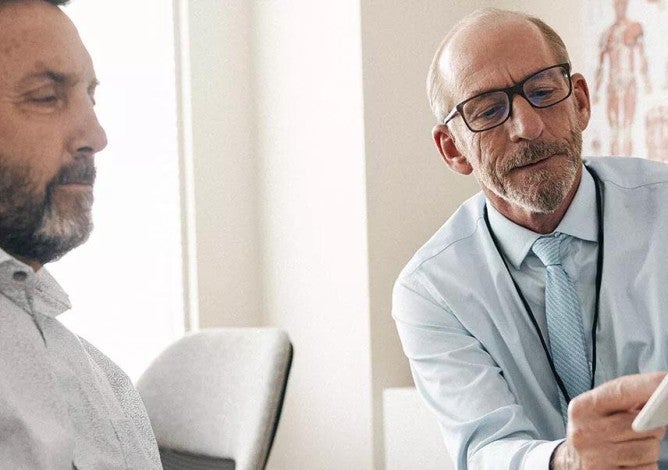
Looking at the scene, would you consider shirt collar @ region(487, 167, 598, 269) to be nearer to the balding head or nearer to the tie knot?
the tie knot

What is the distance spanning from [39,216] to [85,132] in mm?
94

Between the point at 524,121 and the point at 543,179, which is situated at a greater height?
the point at 524,121

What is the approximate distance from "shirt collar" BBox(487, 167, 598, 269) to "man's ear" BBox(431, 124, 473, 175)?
0.64 feet

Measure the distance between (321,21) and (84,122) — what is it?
→ 2923mm

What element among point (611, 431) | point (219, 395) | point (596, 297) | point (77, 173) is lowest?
point (219, 395)

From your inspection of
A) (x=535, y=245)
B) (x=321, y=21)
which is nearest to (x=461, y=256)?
(x=535, y=245)

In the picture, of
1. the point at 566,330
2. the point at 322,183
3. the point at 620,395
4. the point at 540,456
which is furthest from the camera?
the point at 322,183

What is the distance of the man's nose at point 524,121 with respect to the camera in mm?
1787

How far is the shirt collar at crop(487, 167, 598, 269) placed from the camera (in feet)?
6.07

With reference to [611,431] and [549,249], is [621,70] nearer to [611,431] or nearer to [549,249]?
[549,249]

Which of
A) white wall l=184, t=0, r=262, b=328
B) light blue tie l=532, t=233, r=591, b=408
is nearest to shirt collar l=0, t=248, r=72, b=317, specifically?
light blue tie l=532, t=233, r=591, b=408

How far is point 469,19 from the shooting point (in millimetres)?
1957

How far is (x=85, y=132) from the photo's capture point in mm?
970

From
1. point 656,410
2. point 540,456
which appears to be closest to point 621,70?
point 540,456
